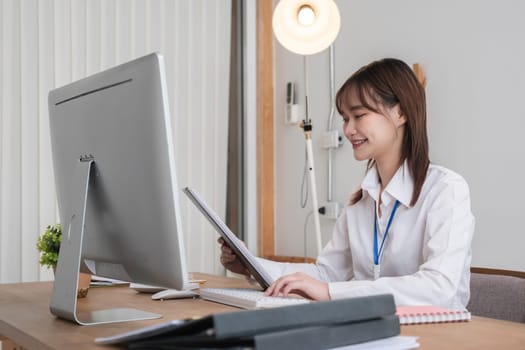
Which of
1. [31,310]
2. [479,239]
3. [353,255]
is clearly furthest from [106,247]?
[479,239]

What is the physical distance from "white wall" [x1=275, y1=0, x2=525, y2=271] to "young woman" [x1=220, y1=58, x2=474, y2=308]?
92cm

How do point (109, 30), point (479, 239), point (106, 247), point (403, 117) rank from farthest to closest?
1. point (109, 30)
2. point (479, 239)
3. point (403, 117)
4. point (106, 247)

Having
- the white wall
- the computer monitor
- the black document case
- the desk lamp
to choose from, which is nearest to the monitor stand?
the computer monitor

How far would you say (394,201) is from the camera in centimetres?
172

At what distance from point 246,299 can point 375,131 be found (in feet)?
2.20

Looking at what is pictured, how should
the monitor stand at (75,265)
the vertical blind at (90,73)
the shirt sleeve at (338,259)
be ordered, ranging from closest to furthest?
the monitor stand at (75,265) → the shirt sleeve at (338,259) → the vertical blind at (90,73)

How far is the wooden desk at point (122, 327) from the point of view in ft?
3.30

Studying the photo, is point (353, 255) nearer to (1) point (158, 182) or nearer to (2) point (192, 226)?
(1) point (158, 182)

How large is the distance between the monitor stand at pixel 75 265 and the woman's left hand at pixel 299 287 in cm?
24

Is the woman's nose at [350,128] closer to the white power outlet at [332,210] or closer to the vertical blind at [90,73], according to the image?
the white power outlet at [332,210]

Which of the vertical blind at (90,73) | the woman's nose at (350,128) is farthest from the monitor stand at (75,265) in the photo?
the vertical blind at (90,73)

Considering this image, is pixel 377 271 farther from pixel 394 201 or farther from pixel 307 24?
pixel 307 24

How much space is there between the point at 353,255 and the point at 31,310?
845mm

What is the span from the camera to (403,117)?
177cm
